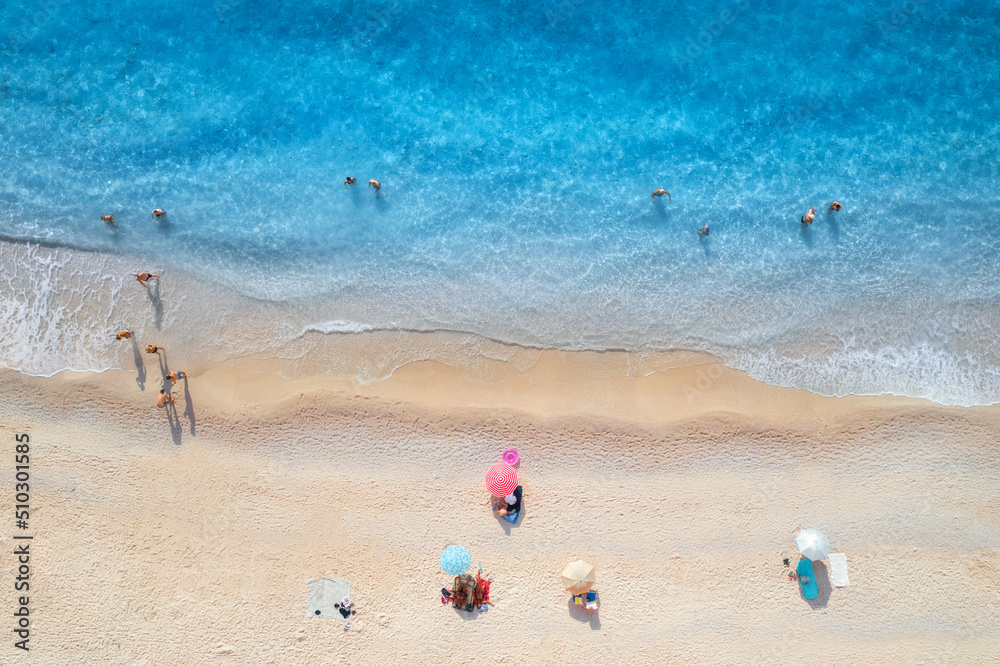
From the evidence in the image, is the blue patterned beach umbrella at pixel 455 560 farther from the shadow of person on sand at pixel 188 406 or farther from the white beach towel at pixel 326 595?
the shadow of person on sand at pixel 188 406

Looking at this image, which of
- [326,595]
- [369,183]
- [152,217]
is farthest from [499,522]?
[152,217]

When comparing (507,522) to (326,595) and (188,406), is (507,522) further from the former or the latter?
(188,406)

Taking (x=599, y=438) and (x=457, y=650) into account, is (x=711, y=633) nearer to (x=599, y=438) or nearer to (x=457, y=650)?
(x=599, y=438)

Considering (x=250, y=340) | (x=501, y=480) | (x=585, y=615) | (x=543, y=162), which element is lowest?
(x=585, y=615)

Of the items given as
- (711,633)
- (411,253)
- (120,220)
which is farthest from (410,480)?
(120,220)

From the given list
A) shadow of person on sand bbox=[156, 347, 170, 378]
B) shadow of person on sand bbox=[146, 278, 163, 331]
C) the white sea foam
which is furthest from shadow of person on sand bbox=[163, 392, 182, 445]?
the white sea foam

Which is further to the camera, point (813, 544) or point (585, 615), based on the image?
point (585, 615)

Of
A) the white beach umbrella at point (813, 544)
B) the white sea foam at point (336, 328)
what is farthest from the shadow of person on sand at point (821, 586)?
the white sea foam at point (336, 328)

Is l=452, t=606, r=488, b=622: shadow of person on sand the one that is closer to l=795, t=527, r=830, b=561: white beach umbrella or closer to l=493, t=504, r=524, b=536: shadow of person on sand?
l=493, t=504, r=524, b=536: shadow of person on sand
